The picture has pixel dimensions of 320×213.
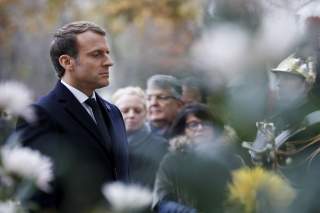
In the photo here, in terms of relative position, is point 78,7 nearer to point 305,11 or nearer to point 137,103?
point 137,103

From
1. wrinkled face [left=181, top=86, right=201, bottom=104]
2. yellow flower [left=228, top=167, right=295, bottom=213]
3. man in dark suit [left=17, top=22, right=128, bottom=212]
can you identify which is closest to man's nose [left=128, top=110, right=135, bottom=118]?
wrinkled face [left=181, top=86, right=201, bottom=104]

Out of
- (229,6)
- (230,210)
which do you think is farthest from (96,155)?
(229,6)

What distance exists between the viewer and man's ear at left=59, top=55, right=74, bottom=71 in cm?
360

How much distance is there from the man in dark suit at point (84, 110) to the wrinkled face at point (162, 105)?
232cm

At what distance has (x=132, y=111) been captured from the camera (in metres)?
5.77

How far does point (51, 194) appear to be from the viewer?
9.70ft

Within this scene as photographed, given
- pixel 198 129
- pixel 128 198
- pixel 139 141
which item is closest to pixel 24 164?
pixel 128 198

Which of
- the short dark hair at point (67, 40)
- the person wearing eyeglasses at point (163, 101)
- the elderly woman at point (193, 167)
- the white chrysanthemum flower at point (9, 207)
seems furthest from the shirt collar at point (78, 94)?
the person wearing eyeglasses at point (163, 101)

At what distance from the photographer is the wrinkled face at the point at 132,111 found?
5762mm

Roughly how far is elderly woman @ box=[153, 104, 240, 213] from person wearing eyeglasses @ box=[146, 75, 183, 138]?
906 millimetres

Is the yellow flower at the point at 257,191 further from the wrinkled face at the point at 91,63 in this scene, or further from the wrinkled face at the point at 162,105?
the wrinkled face at the point at 162,105

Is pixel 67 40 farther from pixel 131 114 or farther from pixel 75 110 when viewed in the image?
pixel 131 114

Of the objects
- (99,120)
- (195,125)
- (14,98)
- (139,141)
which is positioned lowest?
(14,98)

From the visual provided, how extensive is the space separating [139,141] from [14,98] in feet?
12.0
